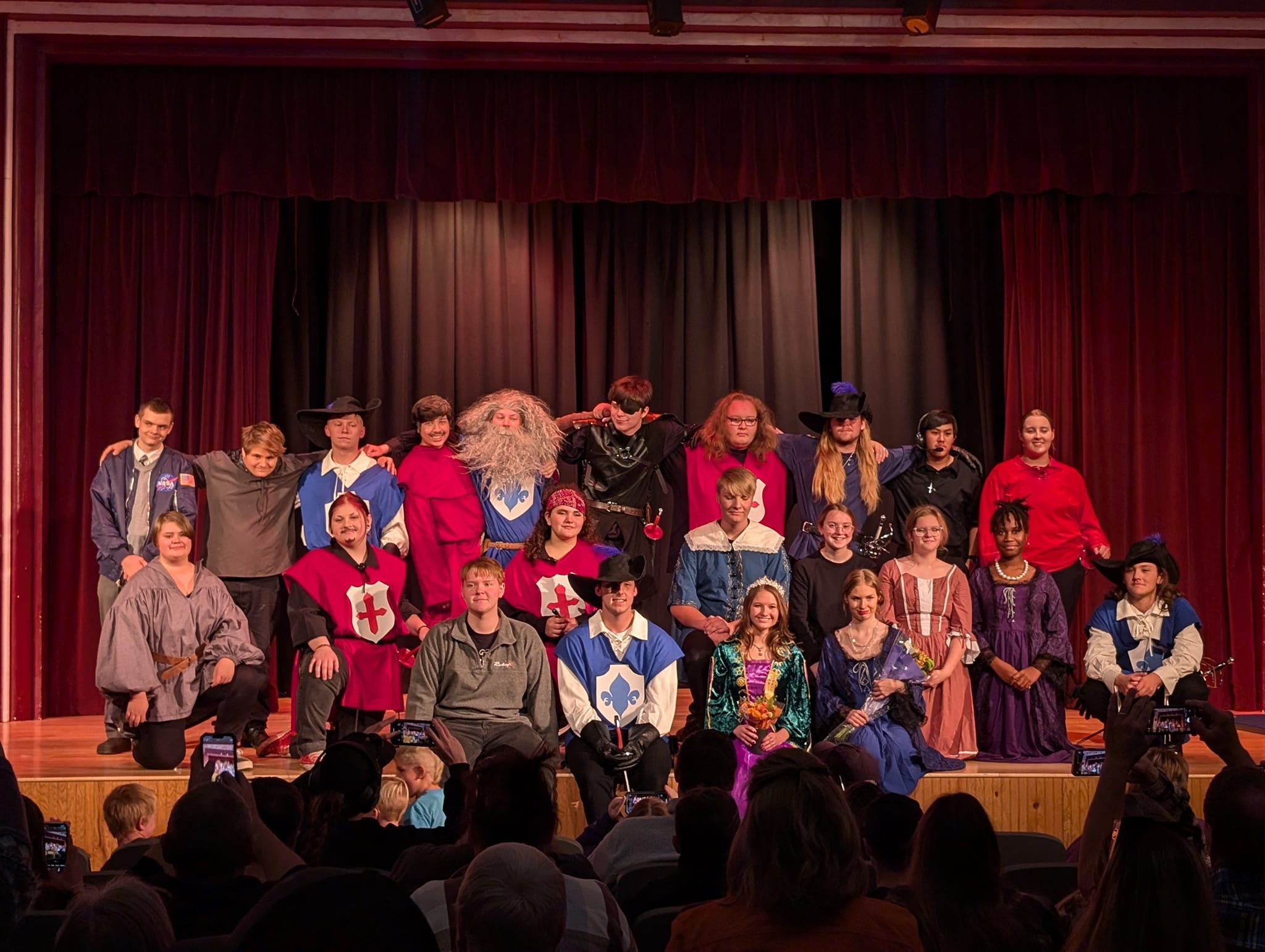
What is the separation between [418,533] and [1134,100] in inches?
182

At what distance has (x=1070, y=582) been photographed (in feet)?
23.2

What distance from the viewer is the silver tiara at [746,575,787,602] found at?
5876 millimetres

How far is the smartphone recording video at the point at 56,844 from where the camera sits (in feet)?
9.62

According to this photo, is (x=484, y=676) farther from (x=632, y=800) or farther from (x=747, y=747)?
(x=632, y=800)

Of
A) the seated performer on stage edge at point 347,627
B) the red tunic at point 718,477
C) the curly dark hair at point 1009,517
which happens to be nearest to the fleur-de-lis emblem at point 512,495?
the seated performer on stage edge at point 347,627

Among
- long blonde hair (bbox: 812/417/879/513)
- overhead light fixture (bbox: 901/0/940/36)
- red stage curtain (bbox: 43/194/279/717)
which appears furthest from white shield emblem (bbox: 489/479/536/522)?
overhead light fixture (bbox: 901/0/940/36)

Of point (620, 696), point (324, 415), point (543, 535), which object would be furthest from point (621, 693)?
point (324, 415)

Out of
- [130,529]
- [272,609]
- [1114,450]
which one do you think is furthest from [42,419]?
[1114,450]

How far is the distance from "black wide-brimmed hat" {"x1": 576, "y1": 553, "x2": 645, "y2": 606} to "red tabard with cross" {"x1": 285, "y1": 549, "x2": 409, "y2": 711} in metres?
0.86

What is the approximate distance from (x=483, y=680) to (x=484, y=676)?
0.02m

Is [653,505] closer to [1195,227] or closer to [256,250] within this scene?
[256,250]

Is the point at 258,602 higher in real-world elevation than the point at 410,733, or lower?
higher

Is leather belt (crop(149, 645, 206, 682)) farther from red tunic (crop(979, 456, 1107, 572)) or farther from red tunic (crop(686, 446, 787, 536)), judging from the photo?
red tunic (crop(979, 456, 1107, 572))

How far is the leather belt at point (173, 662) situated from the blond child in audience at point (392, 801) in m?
1.79
